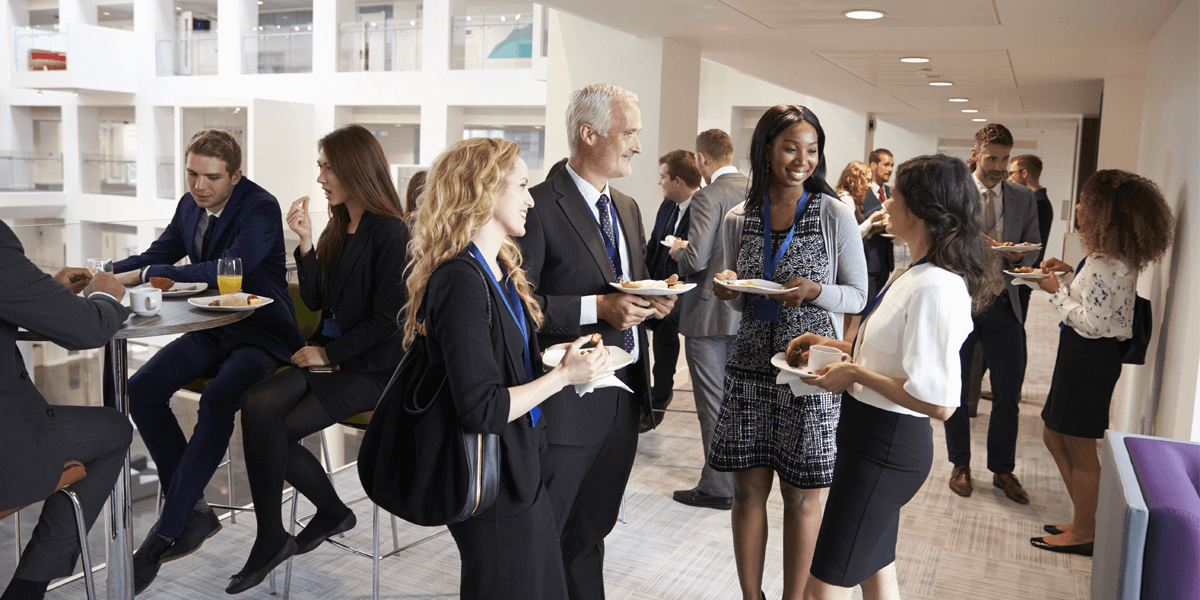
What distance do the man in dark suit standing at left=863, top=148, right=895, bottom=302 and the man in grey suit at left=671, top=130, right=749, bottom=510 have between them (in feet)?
3.05

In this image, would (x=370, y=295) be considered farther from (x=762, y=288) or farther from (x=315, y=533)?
(x=762, y=288)

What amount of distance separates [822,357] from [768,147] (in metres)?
0.78

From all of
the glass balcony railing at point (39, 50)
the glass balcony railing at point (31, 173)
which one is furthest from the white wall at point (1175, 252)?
the glass balcony railing at point (31, 173)

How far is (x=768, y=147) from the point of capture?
96.9 inches

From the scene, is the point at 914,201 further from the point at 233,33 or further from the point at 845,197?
the point at 233,33

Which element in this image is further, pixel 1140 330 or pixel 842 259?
pixel 1140 330

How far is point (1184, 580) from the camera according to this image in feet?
4.18

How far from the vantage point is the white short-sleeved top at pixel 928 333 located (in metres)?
1.76

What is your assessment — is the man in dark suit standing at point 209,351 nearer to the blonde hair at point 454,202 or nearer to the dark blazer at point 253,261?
the dark blazer at point 253,261

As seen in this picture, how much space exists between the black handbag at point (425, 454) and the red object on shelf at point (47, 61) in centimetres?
2158

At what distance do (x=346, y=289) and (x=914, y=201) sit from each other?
1.75 meters

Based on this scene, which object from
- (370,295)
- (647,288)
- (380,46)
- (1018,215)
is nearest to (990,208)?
(1018,215)

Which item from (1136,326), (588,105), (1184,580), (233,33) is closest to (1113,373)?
(1136,326)

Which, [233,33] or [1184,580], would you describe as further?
[233,33]
